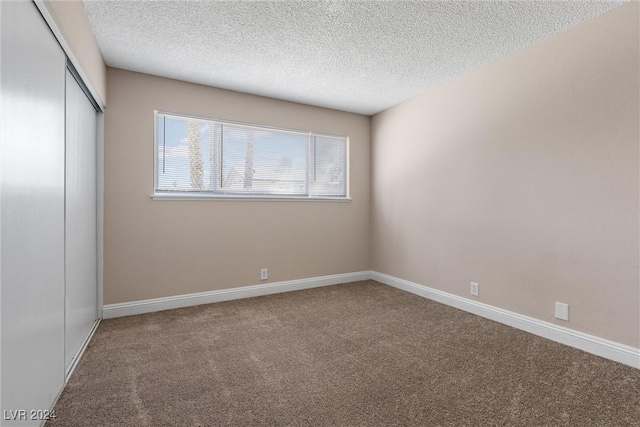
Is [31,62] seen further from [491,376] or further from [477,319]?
[477,319]

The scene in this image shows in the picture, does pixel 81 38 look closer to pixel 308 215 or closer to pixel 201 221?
pixel 201 221

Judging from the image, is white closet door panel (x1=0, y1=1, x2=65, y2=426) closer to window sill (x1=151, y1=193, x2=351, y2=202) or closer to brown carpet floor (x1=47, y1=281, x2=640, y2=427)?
brown carpet floor (x1=47, y1=281, x2=640, y2=427)

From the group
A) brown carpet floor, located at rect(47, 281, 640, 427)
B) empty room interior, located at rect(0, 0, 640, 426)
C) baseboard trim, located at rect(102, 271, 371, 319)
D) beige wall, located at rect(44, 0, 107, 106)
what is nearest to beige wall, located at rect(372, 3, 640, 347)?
empty room interior, located at rect(0, 0, 640, 426)

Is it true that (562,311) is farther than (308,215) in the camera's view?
No

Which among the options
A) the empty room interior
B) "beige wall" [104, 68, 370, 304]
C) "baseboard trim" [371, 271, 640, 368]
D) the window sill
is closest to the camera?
the empty room interior

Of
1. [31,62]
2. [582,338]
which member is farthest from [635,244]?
[31,62]

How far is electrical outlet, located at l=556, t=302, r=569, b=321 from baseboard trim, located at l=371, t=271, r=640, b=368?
0.27ft

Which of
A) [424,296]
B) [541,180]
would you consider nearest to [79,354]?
[424,296]

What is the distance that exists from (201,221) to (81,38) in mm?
1875

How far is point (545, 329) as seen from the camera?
99.3 inches

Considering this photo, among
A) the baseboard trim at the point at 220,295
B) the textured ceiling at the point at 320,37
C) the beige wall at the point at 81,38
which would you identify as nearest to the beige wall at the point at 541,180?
the textured ceiling at the point at 320,37

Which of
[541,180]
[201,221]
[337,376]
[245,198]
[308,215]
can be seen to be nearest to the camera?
[337,376]

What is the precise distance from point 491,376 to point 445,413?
1.82ft

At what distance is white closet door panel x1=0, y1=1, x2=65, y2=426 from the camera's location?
45.9 inches
